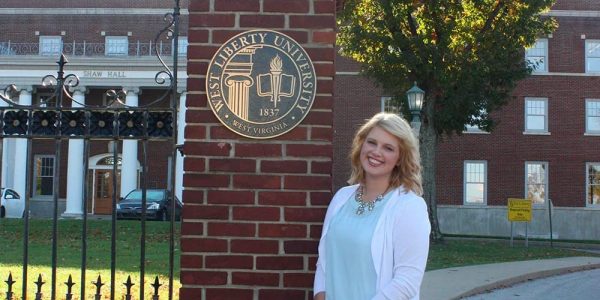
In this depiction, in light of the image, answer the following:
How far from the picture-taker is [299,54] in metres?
3.67

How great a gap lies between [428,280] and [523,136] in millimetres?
18971

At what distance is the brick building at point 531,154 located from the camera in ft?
94.8

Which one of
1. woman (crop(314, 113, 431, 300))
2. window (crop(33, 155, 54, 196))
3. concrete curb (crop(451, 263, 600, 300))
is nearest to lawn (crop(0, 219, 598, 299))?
concrete curb (crop(451, 263, 600, 300))

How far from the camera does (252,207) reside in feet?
11.9

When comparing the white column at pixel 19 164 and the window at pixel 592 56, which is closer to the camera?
the white column at pixel 19 164

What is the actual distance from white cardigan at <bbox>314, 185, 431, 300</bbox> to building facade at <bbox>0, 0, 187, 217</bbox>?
75.7 feet

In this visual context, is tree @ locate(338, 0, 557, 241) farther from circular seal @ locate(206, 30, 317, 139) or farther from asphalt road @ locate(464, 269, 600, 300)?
circular seal @ locate(206, 30, 317, 139)

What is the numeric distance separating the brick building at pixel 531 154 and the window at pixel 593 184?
1.6 inches

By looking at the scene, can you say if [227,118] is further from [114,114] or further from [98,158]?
[98,158]

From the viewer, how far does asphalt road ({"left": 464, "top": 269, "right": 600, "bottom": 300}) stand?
36.0 feet

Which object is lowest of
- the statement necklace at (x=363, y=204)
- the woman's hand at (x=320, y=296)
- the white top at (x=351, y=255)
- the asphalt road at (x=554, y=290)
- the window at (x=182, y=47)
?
the asphalt road at (x=554, y=290)

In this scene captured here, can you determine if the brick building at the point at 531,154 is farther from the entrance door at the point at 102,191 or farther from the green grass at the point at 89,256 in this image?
the green grass at the point at 89,256

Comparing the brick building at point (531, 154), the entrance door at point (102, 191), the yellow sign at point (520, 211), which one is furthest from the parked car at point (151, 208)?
the yellow sign at point (520, 211)

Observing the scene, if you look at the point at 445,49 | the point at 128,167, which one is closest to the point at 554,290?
the point at 445,49
